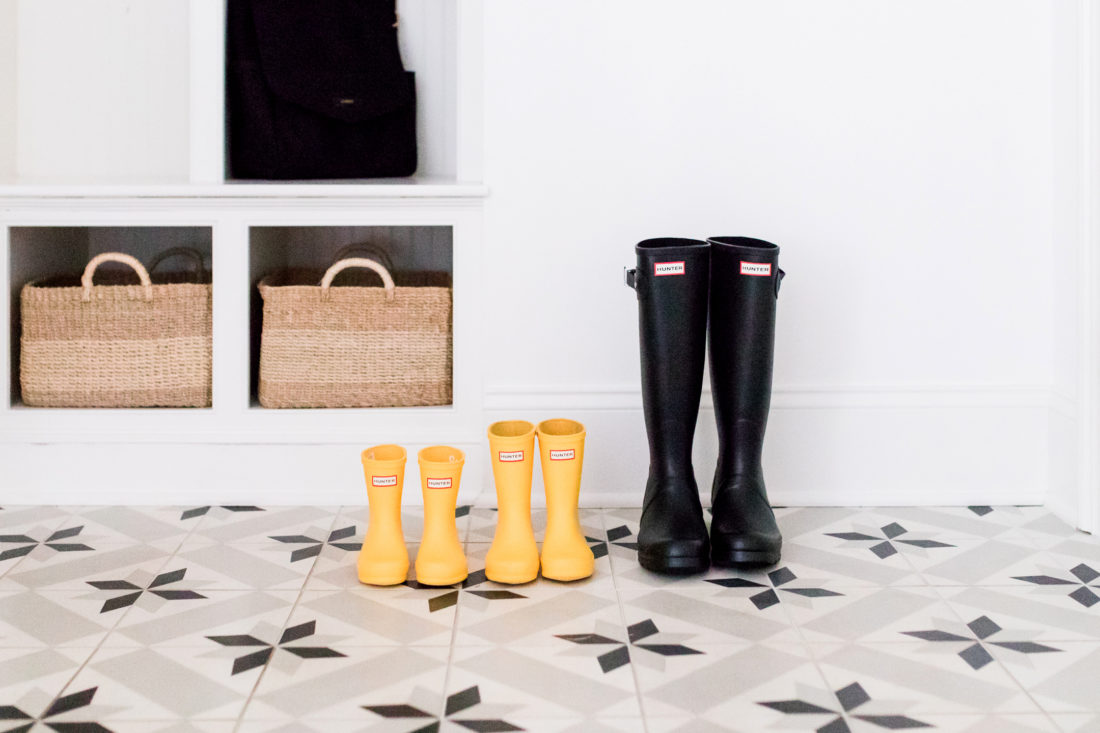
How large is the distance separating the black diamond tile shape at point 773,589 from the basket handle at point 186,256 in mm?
1361

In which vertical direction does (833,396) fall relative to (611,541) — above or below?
above

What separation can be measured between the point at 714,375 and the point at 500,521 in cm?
48

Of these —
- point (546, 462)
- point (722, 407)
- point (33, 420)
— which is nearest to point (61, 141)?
point (33, 420)

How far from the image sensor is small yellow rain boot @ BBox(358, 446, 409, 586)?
177 centimetres

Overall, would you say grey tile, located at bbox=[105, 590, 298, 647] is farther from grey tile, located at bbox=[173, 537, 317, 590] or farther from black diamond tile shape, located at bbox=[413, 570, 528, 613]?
black diamond tile shape, located at bbox=[413, 570, 528, 613]

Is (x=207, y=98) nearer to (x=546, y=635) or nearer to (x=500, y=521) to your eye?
(x=500, y=521)

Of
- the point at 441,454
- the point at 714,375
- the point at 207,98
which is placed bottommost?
the point at 441,454

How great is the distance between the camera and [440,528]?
1.78 metres

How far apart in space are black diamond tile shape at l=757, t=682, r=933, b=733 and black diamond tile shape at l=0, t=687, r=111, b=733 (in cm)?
83

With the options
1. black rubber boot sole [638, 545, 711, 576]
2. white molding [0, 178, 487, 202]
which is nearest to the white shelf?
white molding [0, 178, 487, 202]

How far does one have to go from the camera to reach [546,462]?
1797mm

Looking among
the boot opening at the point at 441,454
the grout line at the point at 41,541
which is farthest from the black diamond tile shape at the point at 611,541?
the grout line at the point at 41,541

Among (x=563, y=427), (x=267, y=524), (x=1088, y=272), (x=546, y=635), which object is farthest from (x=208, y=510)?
(x=1088, y=272)

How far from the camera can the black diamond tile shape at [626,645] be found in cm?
150
